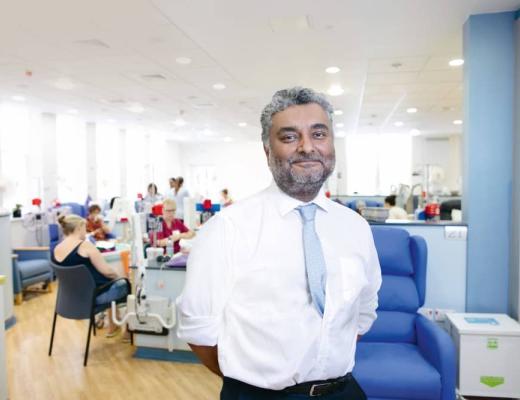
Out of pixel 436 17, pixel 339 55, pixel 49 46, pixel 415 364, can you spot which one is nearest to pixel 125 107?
pixel 49 46

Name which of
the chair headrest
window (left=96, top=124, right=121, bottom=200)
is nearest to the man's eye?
the chair headrest

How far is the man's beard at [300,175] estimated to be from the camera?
1327 millimetres

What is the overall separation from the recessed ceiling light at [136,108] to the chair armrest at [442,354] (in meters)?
6.89

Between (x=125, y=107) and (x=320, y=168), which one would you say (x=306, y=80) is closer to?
(x=125, y=107)

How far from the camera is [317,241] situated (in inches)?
53.3

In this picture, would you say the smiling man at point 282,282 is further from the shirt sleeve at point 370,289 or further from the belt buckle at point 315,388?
the shirt sleeve at point 370,289

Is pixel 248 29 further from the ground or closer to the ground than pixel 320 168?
further from the ground

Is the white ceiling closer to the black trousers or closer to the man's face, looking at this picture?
the man's face

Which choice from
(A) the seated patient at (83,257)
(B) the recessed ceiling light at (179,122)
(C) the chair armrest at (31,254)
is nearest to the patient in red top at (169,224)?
(A) the seated patient at (83,257)

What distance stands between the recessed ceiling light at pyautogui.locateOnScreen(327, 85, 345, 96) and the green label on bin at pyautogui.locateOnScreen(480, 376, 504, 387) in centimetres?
480

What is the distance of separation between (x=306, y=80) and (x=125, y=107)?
3960mm

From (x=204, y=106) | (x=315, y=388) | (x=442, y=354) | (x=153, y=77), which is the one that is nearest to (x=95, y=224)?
(x=153, y=77)

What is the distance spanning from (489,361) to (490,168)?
4.80 ft

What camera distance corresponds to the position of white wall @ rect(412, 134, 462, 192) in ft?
45.9
